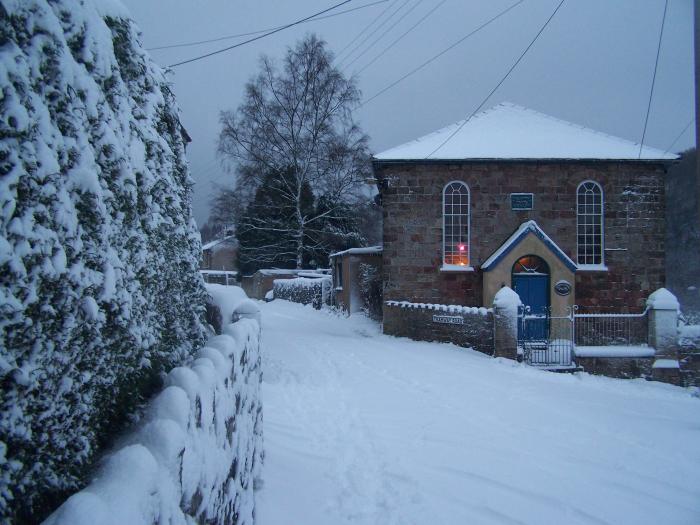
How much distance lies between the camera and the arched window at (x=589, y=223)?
16297 millimetres

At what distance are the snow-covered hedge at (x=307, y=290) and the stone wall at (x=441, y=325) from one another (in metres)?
9.25

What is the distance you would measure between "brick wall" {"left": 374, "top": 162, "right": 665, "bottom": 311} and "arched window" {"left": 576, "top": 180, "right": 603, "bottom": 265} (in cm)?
24

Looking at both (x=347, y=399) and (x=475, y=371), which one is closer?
(x=347, y=399)

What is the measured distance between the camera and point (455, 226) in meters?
16.2

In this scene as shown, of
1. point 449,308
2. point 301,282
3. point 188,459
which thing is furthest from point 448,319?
point 301,282

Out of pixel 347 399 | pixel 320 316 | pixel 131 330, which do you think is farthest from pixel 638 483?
pixel 320 316

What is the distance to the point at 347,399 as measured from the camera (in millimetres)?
7301

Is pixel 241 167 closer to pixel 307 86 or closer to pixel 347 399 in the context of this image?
pixel 307 86

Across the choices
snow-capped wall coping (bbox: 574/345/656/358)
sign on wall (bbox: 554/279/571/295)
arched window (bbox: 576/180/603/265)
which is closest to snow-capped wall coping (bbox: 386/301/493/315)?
snow-capped wall coping (bbox: 574/345/656/358)

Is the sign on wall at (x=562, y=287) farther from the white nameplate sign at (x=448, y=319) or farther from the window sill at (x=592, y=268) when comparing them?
the white nameplate sign at (x=448, y=319)

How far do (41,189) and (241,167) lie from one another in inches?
1049

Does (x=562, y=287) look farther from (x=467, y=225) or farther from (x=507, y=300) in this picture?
(x=507, y=300)

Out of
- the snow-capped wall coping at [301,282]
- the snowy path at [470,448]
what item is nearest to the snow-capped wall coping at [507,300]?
the snowy path at [470,448]

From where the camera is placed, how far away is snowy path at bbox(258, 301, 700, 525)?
3988 mm
